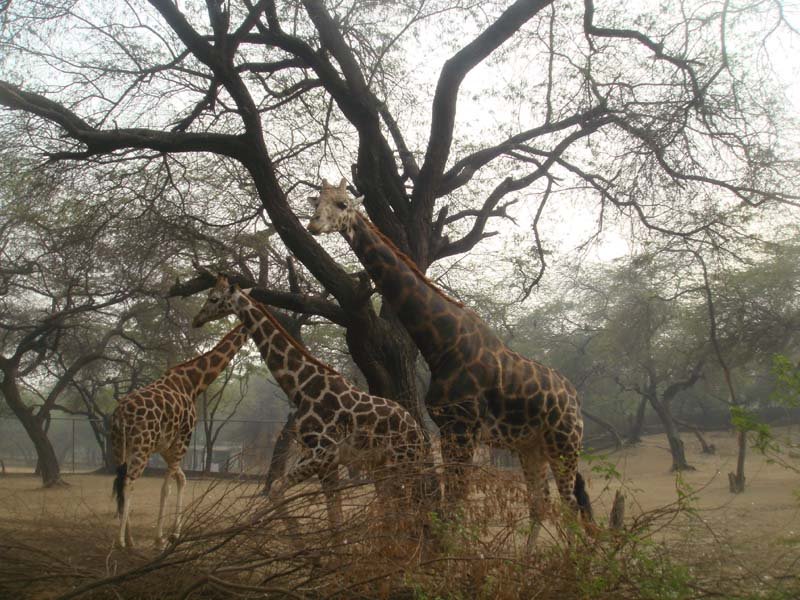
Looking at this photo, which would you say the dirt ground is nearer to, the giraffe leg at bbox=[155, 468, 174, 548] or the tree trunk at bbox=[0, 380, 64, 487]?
the giraffe leg at bbox=[155, 468, 174, 548]

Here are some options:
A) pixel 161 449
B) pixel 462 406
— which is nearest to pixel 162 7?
pixel 161 449

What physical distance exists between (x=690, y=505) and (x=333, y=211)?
359cm

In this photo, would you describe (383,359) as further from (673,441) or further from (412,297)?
(673,441)

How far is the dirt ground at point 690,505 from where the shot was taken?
490 centimetres

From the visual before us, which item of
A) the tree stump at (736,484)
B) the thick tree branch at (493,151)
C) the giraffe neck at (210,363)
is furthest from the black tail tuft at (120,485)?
the tree stump at (736,484)

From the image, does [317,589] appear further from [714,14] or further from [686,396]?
[686,396]

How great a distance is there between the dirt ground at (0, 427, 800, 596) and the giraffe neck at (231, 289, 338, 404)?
1.13 m

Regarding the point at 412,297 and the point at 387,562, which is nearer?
the point at 387,562

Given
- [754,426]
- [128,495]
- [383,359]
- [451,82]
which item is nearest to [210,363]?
[128,495]

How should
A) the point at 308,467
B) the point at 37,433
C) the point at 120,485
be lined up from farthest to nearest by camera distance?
the point at 37,433 < the point at 120,485 < the point at 308,467

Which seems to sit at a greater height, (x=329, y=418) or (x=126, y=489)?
(x=329, y=418)

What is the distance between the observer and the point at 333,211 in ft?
19.8

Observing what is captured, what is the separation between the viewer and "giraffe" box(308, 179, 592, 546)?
591cm

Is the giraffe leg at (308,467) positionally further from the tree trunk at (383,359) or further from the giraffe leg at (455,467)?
the tree trunk at (383,359)
